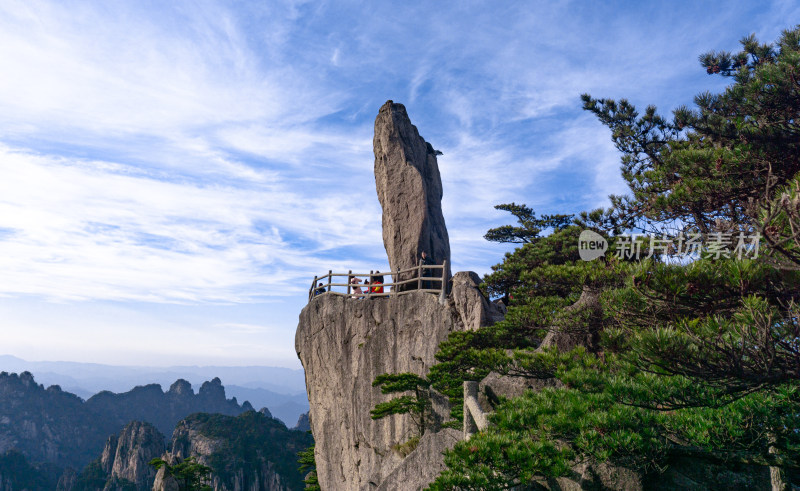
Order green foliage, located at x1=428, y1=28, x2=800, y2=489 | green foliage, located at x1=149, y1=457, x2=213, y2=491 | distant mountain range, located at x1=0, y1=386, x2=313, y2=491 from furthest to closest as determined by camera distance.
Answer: distant mountain range, located at x1=0, y1=386, x2=313, y2=491 → green foliage, located at x1=149, y1=457, x2=213, y2=491 → green foliage, located at x1=428, y1=28, x2=800, y2=489

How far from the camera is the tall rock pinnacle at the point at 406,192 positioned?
2477cm

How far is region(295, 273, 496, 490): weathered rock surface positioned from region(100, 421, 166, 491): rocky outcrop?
7809 centimetres

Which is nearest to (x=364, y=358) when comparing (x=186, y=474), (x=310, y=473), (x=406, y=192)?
(x=406, y=192)

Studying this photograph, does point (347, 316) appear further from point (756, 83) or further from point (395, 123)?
point (756, 83)

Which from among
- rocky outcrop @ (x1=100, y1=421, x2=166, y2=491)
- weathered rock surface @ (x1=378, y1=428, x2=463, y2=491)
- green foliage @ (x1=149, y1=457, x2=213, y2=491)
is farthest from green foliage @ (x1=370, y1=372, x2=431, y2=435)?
rocky outcrop @ (x1=100, y1=421, x2=166, y2=491)

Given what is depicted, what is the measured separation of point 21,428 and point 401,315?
493 ft

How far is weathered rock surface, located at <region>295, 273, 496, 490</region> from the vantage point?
Result: 1903 centimetres

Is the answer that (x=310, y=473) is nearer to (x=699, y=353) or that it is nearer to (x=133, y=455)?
(x=699, y=353)

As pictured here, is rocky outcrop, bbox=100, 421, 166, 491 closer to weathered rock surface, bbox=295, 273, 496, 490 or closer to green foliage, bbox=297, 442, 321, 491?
green foliage, bbox=297, 442, 321, 491

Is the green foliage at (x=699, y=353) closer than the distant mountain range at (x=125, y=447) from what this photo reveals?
Yes

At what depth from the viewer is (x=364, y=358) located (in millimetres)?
21812

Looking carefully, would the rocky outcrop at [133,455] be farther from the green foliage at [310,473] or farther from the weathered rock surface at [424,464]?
the weathered rock surface at [424,464]

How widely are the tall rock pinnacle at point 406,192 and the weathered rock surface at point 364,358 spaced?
4.08 metres

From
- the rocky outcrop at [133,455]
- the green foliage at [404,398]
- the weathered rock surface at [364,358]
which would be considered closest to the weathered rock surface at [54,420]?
the rocky outcrop at [133,455]
